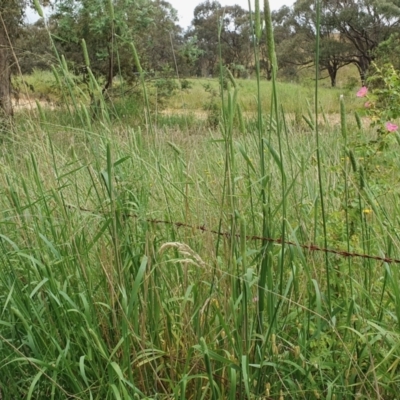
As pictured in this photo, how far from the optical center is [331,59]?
1129 inches

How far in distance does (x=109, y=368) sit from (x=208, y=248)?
48cm

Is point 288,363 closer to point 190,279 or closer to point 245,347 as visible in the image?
point 245,347

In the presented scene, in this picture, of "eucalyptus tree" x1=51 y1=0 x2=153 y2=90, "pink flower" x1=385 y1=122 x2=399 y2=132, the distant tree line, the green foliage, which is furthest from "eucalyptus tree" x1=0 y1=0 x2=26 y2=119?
"pink flower" x1=385 y1=122 x2=399 y2=132

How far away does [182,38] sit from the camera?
17.2m

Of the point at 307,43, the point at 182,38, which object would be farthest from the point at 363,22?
the point at 182,38

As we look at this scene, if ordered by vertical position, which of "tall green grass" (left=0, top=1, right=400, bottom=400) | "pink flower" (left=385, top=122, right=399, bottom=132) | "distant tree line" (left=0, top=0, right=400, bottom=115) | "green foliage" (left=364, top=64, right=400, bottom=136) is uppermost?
"distant tree line" (left=0, top=0, right=400, bottom=115)

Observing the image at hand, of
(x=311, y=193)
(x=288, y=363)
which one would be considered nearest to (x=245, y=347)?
(x=288, y=363)

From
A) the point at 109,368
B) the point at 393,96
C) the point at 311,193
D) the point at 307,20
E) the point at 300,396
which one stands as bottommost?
the point at 300,396

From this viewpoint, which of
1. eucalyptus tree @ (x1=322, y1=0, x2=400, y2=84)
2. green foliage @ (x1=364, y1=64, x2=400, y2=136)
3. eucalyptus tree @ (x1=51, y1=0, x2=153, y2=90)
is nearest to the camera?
green foliage @ (x1=364, y1=64, x2=400, y2=136)

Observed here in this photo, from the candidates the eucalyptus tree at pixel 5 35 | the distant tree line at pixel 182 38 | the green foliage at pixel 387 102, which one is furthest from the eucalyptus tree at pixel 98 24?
the green foliage at pixel 387 102

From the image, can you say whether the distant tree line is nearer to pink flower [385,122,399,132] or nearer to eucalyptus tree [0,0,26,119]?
eucalyptus tree [0,0,26,119]

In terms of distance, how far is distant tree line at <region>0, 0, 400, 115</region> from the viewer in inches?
159

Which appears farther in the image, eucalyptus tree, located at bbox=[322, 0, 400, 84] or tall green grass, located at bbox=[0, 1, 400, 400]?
eucalyptus tree, located at bbox=[322, 0, 400, 84]

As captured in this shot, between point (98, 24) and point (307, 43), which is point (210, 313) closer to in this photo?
point (98, 24)
